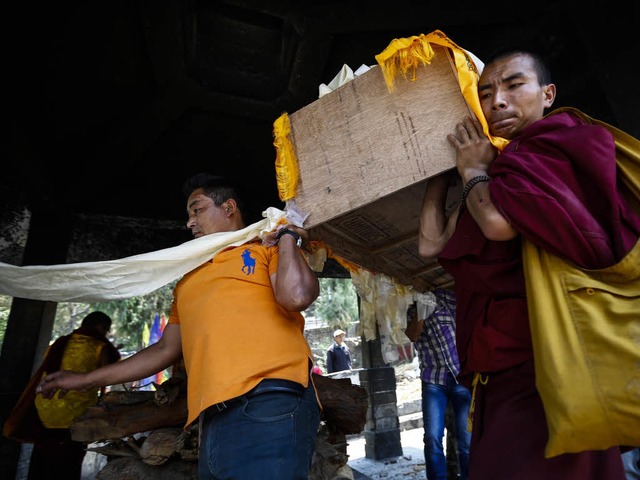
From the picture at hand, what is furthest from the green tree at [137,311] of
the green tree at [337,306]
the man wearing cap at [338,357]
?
the man wearing cap at [338,357]

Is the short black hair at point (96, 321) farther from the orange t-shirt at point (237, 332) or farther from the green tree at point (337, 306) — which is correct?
the green tree at point (337, 306)

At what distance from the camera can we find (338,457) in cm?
239

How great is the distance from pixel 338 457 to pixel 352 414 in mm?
274

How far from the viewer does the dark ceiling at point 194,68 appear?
2.80m

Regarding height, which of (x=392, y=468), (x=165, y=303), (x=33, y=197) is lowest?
(x=392, y=468)

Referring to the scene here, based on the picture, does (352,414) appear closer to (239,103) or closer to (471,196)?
(471,196)

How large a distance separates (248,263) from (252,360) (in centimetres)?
43

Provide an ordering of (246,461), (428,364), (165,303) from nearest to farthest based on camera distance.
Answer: (246,461) < (428,364) < (165,303)

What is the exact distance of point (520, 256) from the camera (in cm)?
116

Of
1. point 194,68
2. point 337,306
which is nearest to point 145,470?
point 194,68

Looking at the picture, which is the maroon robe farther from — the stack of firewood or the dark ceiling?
the dark ceiling

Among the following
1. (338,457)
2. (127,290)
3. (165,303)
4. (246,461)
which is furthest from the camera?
(165,303)

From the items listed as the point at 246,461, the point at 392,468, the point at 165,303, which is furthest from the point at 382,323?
the point at 165,303

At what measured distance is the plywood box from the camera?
4.45 ft
